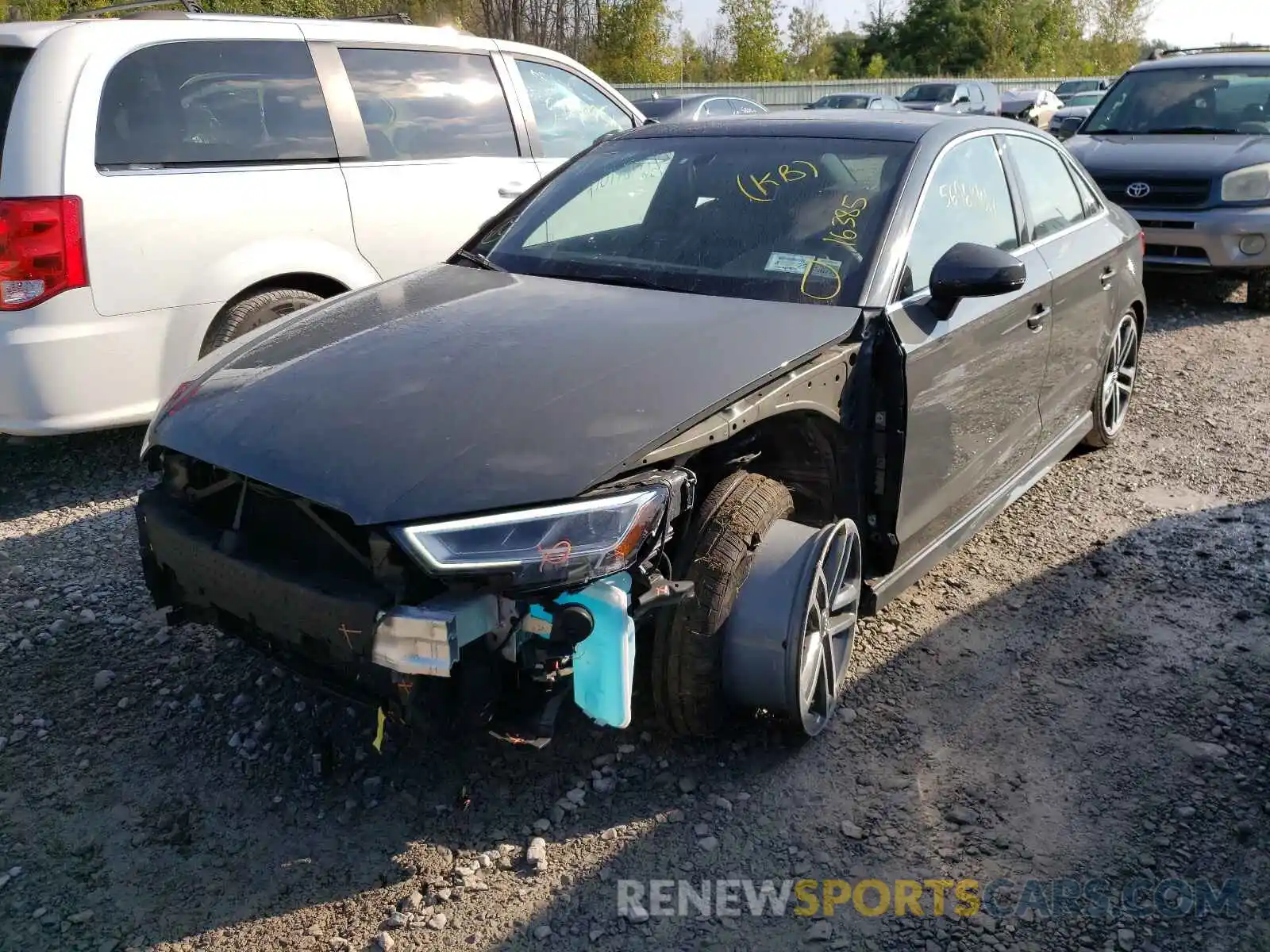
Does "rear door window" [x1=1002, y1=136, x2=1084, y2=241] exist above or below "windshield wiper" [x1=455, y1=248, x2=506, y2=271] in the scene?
above

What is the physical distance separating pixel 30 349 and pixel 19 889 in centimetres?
240

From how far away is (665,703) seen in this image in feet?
8.88

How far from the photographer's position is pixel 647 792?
109 inches

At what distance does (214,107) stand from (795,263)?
2935mm

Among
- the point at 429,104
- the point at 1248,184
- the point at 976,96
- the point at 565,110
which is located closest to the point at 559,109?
the point at 565,110

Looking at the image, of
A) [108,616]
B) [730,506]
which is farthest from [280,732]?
[730,506]

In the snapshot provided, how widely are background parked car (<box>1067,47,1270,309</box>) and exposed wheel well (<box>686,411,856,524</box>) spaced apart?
6029 millimetres

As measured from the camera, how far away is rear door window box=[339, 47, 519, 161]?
208 inches

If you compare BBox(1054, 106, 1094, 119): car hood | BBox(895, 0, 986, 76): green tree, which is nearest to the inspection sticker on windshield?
BBox(1054, 106, 1094, 119): car hood

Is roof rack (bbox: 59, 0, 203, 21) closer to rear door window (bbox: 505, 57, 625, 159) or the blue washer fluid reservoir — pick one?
rear door window (bbox: 505, 57, 625, 159)

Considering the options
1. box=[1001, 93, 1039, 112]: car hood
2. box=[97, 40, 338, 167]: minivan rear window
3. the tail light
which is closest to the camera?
the tail light

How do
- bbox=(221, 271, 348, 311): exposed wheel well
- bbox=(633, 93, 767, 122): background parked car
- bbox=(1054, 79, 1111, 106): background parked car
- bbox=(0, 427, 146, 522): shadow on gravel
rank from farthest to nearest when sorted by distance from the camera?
bbox=(1054, 79, 1111, 106): background parked car → bbox=(633, 93, 767, 122): background parked car → bbox=(221, 271, 348, 311): exposed wheel well → bbox=(0, 427, 146, 522): shadow on gravel

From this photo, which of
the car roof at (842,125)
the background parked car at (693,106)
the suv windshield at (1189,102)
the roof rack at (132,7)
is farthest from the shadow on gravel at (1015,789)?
the background parked car at (693,106)

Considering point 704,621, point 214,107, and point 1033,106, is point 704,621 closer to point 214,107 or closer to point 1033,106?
point 214,107
